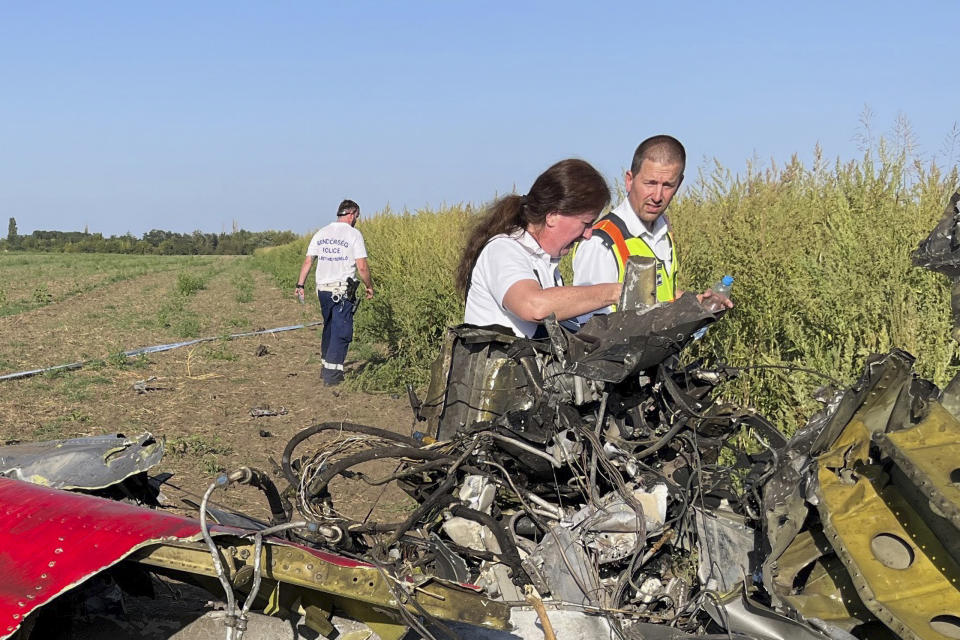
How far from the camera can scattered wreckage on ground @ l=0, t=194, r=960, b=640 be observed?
2209mm

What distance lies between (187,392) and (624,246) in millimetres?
7029

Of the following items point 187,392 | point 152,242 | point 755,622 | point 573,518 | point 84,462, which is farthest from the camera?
point 152,242

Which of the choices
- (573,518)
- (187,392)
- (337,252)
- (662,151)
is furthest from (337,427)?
(187,392)

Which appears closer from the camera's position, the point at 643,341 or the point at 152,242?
the point at 643,341

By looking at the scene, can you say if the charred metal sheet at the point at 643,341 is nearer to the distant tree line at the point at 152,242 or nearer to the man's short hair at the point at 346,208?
the man's short hair at the point at 346,208

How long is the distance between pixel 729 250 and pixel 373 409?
4161 mm

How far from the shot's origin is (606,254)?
12.8 ft

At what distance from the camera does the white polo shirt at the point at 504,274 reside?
10.9 ft

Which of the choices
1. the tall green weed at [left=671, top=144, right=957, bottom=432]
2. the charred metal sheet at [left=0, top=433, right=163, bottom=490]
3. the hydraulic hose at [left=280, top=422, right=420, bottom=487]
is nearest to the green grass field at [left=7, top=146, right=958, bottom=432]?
the tall green weed at [left=671, top=144, right=957, bottom=432]

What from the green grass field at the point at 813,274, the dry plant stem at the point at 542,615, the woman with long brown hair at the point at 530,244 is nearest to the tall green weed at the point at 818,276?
the green grass field at the point at 813,274

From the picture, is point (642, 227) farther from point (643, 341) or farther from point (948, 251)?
point (948, 251)

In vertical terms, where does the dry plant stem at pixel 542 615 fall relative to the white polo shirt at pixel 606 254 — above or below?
below

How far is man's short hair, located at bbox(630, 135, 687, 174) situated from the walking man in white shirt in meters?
5.90

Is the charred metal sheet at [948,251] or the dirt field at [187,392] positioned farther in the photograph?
the dirt field at [187,392]
